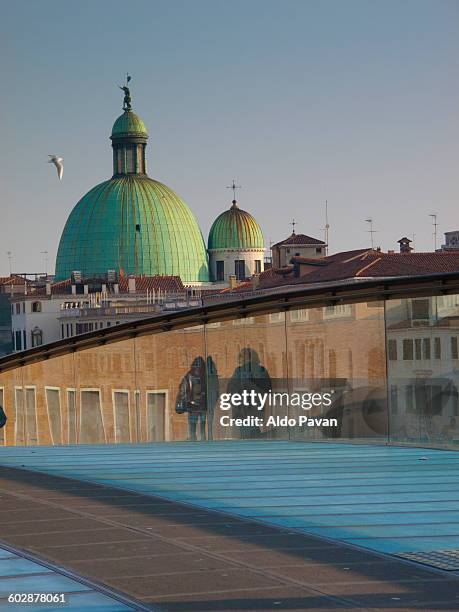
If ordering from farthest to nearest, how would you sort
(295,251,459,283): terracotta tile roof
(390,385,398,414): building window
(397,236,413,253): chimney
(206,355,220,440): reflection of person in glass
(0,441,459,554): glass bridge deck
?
(397,236,413,253): chimney → (295,251,459,283): terracotta tile roof → (206,355,220,440): reflection of person in glass → (390,385,398,414): building window → (0,441,459,554): glass bridge deck

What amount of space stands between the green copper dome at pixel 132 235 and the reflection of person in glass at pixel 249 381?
10570 cm

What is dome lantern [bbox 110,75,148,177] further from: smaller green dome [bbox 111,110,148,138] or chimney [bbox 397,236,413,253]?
chimney [bbox 397,236,413,253]

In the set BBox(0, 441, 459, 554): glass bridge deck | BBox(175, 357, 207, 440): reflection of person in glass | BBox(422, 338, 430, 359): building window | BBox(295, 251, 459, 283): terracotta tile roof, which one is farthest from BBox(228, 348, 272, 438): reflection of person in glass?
BBox(295, 251, 459, 283): terracotta tile roof

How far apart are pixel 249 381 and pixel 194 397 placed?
2.46 ft

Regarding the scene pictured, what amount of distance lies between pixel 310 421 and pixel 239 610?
7422 millimetres

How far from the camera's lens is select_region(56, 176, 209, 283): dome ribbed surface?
395 feet

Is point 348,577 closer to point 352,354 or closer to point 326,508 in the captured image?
point 326,508

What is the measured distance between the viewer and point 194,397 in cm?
1377

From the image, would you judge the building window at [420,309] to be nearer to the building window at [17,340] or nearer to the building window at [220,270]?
the building window at [17,340]

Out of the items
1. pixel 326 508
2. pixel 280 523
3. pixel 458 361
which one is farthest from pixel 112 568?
pixel 458 361

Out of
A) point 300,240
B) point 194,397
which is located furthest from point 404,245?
point 194,397

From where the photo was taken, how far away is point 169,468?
952cm

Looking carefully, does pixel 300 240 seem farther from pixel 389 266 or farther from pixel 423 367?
pixel 423 367

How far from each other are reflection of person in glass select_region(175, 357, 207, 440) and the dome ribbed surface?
105991mm
